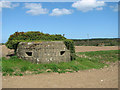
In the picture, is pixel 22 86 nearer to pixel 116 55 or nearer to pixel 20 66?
pixel 20 66

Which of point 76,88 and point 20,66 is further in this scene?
point 20,66

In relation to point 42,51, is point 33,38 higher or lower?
higher

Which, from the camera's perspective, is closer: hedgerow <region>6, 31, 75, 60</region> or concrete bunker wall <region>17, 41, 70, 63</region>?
concrete bunker wall <region>17, 41, 70, 63</region>

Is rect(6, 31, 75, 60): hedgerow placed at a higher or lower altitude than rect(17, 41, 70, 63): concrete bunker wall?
higher

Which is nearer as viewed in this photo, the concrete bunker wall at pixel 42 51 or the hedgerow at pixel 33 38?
the concrete bunker wall at pixel 42 51

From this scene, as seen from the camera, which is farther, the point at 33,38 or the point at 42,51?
the point at 33,38

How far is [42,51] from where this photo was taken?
12453 millimetres

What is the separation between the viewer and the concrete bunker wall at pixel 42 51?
12.4m

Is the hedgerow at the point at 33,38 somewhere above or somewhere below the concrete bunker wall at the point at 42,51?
above

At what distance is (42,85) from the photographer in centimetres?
757

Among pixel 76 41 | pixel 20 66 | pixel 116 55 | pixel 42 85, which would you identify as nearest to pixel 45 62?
pixel 20 66

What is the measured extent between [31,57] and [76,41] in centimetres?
2645

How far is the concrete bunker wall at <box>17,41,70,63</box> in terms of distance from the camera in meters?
12.4

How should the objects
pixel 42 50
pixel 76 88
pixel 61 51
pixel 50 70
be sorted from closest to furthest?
pixel 76 88, pixel 50 70, pixel 42 50, pixel 61 51
